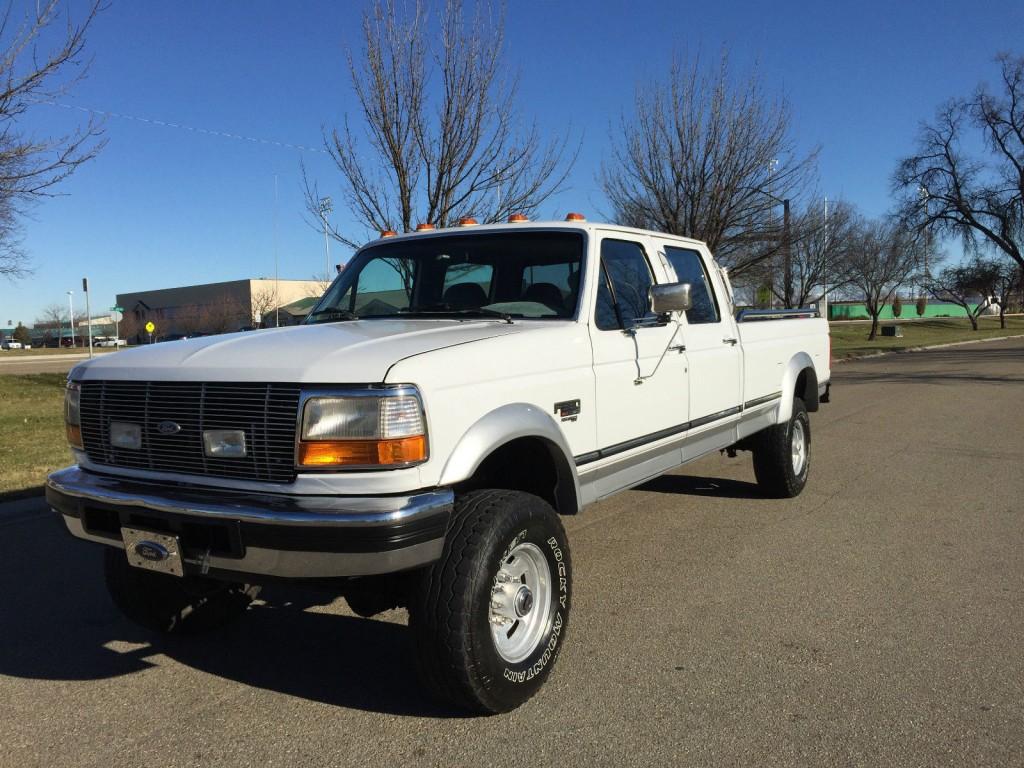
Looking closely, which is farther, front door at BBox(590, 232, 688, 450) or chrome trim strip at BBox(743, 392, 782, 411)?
chrome trim strip at BBox(743, 392, 782, 411)

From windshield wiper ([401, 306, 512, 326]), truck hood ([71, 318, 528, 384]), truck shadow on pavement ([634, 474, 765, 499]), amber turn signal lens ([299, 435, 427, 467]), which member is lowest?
truck shadow on pavement ([634, 474, 765, 499])

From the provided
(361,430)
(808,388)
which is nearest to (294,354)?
(361,430)

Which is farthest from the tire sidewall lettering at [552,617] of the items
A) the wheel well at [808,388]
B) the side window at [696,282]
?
the wheel well at [808,388]

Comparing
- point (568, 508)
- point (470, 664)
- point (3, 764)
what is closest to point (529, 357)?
point (568, 508)

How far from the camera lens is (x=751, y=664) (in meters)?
3.62

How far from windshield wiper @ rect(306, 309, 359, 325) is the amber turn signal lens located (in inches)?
64.6

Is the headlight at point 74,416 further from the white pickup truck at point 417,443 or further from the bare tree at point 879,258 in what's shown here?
the bare tree at point 879,258

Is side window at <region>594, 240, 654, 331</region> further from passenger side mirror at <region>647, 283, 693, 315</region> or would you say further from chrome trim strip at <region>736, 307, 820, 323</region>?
chrome trim strip at <region>736, 307, 820, 323</region>

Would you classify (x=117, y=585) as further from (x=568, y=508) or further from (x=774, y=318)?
(x=774, y=318)

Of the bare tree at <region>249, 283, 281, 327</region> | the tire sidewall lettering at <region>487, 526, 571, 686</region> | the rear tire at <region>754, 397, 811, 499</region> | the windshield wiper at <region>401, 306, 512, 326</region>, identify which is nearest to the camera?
the tire sidewall lettering at <region>487, 526, 571, 686</region>

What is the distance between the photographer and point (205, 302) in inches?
2926

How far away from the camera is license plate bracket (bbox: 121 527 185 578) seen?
3.03 meters

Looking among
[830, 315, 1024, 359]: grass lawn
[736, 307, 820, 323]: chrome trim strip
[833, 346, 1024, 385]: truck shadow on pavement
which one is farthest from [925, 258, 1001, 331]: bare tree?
[736, 307, 820, 323]: chrome trim strip

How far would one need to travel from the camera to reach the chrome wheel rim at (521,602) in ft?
10.8
